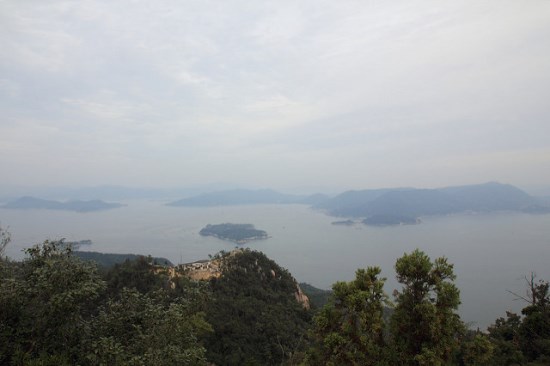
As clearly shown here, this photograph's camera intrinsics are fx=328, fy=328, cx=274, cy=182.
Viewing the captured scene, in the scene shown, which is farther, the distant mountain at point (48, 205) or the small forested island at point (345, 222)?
the distant mountain at point (48, 205)

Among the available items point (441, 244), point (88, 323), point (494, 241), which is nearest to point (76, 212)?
point (441, 244)

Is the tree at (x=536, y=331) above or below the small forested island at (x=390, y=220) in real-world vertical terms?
above

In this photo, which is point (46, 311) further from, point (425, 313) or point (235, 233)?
point (235, 233)

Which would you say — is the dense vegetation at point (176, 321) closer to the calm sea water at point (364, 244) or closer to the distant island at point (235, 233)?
the calm sea water at point (364, 244)

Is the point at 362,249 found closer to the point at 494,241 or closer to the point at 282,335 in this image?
the point at 494,241

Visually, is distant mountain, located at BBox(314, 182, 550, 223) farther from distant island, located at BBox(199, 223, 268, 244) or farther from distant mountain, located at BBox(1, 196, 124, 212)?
distant mountain, located at BBox(1, 196, 124, 212)

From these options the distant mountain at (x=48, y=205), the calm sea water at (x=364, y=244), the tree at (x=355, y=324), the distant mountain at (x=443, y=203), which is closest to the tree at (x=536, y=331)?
the tree at (x=355, y=324)

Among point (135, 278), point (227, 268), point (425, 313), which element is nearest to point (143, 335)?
point (425, 313)

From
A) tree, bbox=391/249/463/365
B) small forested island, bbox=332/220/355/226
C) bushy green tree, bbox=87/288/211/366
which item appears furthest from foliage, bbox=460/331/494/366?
small forested island, bbox=332/220/355/226

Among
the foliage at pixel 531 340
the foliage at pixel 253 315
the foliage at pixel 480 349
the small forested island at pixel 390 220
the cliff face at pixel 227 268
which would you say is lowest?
the small forested island at pixel 390 220
